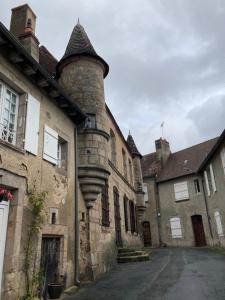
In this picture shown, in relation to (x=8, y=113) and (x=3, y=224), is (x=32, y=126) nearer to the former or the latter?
(x=8, y=113)

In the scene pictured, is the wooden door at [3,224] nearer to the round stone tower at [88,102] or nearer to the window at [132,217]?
the round stone tower at [88,102]

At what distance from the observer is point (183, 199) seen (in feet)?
67.7

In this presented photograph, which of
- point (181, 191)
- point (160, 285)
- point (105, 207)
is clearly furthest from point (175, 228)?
point (160, 285)

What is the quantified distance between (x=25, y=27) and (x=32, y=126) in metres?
3.85

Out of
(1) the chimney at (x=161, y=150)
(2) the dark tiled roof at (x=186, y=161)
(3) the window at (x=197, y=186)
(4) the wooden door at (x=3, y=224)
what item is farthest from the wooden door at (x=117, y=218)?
(1) the chimney at (x=161, y=150)

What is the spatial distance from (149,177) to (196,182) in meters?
4.12

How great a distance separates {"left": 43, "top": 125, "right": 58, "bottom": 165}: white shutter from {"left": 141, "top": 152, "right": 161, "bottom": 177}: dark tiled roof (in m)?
16.9

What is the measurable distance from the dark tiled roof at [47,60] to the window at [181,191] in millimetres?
13664

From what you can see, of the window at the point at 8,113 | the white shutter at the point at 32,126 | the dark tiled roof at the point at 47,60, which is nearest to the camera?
the window at the point at 8,113

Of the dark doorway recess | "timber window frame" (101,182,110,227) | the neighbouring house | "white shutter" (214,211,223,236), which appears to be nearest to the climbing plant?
the dark doorway recess

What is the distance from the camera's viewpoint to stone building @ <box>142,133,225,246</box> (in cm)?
1742

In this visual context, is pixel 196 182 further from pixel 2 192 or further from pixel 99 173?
pixel 2 192

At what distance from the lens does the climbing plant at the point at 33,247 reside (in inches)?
203

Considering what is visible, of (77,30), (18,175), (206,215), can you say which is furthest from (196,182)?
(18,175)
